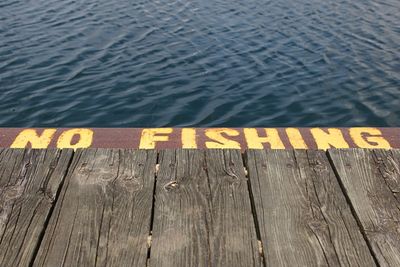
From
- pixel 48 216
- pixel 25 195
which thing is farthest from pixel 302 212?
pixel 25 195

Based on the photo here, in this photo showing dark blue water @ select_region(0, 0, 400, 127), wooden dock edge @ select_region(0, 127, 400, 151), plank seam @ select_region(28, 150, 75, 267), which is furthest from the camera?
dark blue water @ select_region(0, 0, 400, 127)

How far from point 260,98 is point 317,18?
220 inches

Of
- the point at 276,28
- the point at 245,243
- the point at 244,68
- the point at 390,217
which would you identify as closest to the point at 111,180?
the point at 245,243

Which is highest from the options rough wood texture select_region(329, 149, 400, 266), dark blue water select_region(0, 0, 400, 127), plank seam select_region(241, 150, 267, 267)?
plank seam select_region(241, 150, 267, 267)

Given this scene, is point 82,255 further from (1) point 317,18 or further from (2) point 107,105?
(1) point 317,18

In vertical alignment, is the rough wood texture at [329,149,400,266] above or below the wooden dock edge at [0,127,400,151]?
above

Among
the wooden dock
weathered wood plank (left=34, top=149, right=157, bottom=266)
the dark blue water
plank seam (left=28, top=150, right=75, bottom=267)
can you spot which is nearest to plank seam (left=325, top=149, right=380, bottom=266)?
the wooden dock

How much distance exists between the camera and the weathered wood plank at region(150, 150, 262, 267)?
90.0 inches

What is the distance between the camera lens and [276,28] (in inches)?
523

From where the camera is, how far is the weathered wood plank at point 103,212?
2281 mm

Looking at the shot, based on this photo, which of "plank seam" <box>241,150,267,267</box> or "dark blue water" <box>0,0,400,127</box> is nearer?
"plank seam" <box>241,150,267,267</box>

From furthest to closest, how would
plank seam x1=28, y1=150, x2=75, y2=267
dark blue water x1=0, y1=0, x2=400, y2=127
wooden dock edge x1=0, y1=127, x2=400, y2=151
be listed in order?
dark blue water x1=0, y1=0, x2=400, y2=127, wooden dock edge x1=0, y1=127, x2=400, y2=151, plank seam x1=28, y1=150, x2=75, y2=267

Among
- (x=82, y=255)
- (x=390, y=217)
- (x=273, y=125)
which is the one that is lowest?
(x=273, y=125)

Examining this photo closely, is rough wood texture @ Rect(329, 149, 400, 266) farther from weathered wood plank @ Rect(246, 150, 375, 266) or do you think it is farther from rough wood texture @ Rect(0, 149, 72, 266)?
rough wood texture @ Rect(0, 149, 72, 266)
